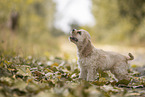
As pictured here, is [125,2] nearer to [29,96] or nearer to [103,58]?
[103,58]

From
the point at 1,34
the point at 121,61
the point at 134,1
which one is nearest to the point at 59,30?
the point at 134,1

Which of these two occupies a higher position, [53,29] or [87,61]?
[53,29]

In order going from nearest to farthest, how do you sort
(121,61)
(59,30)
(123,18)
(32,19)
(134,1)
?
(121,61), (32,19), (134,1), (123,18), (59,30)

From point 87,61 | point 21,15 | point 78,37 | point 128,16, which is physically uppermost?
point 128,16

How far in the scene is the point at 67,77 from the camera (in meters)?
3.93

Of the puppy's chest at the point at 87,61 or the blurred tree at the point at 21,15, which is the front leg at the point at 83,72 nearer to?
the puppy's chest at the point at 87,61

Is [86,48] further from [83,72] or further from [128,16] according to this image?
[128,16]

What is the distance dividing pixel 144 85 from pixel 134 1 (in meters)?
15.7

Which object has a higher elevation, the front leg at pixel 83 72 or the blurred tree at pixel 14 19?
the blurred tree at pixel 14 19

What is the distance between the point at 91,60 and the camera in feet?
12.8

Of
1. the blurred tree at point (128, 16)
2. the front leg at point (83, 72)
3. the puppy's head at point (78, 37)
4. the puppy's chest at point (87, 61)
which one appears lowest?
the front leg at point (83, 72)

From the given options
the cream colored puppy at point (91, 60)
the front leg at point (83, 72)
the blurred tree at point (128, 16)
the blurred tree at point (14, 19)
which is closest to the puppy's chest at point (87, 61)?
the cream colored puppy at point (91, 60)

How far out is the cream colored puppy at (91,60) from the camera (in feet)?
12.8

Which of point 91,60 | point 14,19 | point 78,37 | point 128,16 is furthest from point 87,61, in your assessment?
point 128,16
